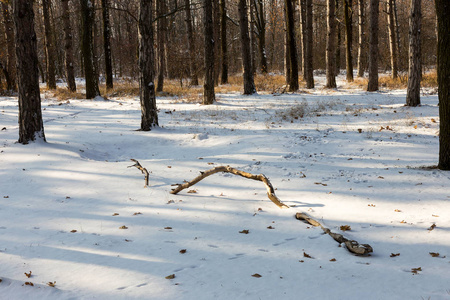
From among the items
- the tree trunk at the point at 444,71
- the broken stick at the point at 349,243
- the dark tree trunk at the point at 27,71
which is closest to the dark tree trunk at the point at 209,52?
the dark tree trunk at the point at 27,71

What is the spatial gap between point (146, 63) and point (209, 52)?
4213mm

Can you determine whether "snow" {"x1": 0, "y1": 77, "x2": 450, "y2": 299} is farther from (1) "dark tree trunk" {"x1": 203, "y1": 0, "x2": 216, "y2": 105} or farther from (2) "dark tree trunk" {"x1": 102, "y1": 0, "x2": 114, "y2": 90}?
(2) "dark tree trunk" {"x1": 102, "y1": 0, "x2": 114, "y2": 90}

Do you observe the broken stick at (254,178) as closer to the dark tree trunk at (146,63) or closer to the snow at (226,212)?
the snow at (226,212)

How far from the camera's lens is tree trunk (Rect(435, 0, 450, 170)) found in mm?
5297

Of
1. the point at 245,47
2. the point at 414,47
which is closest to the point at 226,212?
the point at 414,47

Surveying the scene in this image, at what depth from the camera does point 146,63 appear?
9.58m

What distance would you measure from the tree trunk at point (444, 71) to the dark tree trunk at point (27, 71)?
8165 mm

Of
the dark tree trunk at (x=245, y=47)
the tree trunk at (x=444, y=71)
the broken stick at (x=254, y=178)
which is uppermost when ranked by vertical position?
the dark tree trunk at (x=245, y=47)

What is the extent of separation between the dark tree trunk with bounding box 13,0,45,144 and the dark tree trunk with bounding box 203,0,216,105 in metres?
6.72

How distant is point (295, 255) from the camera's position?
3395 mm

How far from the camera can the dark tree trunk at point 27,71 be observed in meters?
7.27

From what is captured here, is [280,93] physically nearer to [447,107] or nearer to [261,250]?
[447,107]

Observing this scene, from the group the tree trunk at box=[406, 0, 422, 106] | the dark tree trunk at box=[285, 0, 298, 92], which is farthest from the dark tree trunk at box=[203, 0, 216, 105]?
the tree trunk at box=[406, 0, 422, 106]

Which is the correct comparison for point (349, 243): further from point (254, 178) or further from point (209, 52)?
point (209, 52)
